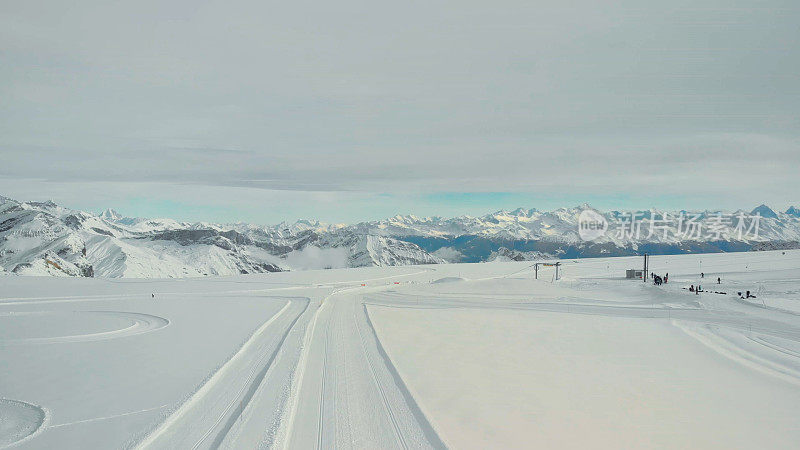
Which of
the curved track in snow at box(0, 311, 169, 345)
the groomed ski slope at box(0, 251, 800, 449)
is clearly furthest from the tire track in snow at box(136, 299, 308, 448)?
the curved track in snow at box(0, 311, 169, 345)

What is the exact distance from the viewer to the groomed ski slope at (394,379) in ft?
33.6

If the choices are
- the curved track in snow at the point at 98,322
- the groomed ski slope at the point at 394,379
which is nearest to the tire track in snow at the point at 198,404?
the groomed ski slope at the point at 394,379

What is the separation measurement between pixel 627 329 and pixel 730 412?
46.3 ft

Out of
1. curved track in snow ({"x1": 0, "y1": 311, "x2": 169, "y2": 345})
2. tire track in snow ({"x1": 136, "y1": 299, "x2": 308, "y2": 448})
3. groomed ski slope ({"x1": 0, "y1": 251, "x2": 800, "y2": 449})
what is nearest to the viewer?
tire track in snow ({"x1": 136, "y1": 299, "x2": 308, "y2": 448})

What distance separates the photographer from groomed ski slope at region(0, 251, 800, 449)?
10242 mm

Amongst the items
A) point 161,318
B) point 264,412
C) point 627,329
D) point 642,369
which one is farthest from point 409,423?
point 161,318

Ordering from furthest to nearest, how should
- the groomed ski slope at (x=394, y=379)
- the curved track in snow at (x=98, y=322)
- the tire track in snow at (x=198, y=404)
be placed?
1. the curved track in snow at (x=98, y=322)
2. the groomed ski slope at (x=394, y=379)
3. the tire track in snow at (x=198, y=404)

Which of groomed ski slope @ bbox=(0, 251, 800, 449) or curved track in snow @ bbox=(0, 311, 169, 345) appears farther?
curved track in snow @ bbox=(0, 311, 169, 345)

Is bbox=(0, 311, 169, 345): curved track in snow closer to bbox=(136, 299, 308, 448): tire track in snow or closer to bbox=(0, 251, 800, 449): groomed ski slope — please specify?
bbox=(0, 251, 800, 449): groomed ski slope

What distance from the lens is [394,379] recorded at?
14.3m

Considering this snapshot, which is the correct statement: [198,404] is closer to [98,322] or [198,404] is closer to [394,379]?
[394,379]

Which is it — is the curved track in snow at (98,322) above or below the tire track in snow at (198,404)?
below

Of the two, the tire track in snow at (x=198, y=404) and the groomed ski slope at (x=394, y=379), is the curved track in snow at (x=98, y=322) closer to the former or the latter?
the groomed ski slope at (x=394, y=379)

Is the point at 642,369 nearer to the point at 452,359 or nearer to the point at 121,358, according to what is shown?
the point at 452,359
